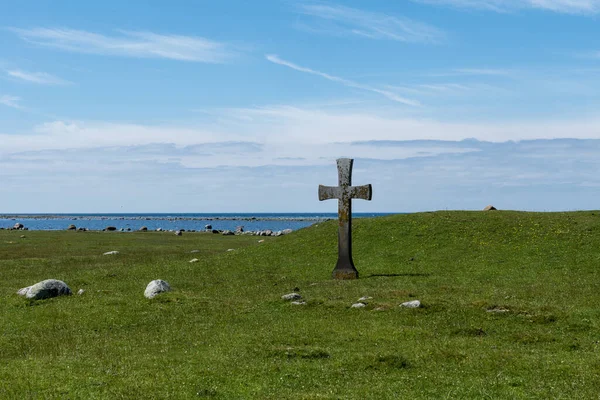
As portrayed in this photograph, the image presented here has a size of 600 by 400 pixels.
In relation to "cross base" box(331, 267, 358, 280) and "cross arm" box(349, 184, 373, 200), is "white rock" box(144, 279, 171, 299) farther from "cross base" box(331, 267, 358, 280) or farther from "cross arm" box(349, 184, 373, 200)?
"cross arm" box(349, 184, 373, 200)

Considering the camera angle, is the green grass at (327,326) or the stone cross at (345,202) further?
the stone cross at (345,202)

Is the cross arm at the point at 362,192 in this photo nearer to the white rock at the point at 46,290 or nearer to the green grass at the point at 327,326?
the green grass at the point at 327,326

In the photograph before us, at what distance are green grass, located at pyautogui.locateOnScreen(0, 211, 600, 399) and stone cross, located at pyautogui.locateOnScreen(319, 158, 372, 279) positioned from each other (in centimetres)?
137

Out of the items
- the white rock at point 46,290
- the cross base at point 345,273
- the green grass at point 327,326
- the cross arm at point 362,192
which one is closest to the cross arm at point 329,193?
the cross arm at point 362,192

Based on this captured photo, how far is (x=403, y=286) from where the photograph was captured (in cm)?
3409

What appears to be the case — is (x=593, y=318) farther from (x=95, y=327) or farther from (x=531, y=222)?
(x=531, y=222)

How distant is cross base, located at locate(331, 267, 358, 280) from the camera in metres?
38.8

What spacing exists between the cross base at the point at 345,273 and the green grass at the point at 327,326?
2.67ft

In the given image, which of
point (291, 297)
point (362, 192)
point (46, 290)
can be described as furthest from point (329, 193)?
point (46, 290)

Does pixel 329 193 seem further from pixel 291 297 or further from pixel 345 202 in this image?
pixel 291 297

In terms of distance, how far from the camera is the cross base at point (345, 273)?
127 feet

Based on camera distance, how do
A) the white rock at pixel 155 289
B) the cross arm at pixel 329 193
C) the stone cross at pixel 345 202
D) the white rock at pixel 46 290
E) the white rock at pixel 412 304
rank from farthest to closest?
the cross arm at pixel 329 193 < the stone cross at pixel 345 202 < the white rock at pixel 155 289 < the white rock at pixel 46 290 < the white rock at pixel 412 304

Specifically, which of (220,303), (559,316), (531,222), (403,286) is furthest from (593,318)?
(531,222)

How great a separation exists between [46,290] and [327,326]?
49.3 feet
